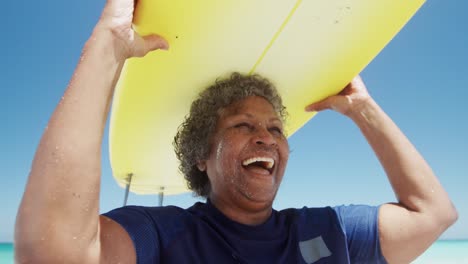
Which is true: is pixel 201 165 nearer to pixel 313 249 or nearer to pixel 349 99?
pixel 313 249

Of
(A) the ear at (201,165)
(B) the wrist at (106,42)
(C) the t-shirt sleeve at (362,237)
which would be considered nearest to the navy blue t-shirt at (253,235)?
(C) the t-shirt sleeve at (362,237)

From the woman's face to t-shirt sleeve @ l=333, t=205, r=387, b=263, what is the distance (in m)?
0.42

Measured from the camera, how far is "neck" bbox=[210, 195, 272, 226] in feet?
5.42

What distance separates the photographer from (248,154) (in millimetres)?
1703

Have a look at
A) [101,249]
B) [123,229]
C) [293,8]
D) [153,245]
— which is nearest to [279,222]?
[153,245]

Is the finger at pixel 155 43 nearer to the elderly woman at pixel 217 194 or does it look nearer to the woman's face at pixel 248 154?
the elderly woman at pixel 217 194

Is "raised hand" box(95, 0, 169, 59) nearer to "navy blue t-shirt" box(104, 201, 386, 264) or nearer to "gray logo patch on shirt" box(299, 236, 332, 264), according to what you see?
"navy blue t-shirt" box(104, 201, 386, 264)

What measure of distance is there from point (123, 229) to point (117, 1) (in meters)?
0.81

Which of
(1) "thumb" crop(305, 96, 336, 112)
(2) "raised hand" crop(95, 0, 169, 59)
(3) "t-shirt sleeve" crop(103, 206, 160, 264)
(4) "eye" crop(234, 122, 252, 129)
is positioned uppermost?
(2) "raised hand" crop(95, 0, 169, 59)

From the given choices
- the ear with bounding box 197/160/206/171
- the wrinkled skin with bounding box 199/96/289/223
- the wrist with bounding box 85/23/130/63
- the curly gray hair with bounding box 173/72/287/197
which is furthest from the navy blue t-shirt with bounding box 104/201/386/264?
the wrist with bounding box 85/23/130/63

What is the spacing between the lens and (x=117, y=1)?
1.25 metres

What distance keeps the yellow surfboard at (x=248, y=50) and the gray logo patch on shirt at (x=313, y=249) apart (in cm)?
87

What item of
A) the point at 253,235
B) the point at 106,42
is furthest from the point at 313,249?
the point at 106,42

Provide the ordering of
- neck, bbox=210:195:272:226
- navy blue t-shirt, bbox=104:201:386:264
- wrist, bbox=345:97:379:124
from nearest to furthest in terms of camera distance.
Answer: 1. navy blue t-shirt, bbox=104:201:386:264
2. neck, bbox=210:195:272:226
3. wrist, bbox=345:97:379:124
